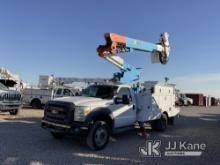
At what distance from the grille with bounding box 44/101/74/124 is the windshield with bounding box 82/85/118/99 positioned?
1.69 m

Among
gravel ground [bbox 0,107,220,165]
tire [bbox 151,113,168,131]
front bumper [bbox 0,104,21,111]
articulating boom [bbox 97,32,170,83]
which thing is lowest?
gravel ground [bbox 0,107,220,165]

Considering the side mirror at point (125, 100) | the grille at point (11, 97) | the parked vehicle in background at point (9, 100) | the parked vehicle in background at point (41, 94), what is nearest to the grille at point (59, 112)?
the side mirror at point (125, 100)

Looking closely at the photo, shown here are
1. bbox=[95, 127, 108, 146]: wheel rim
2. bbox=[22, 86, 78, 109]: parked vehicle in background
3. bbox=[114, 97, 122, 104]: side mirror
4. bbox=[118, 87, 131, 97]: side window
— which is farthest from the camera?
bbox=[22, 86, 78, 109]: parked vehicle in background

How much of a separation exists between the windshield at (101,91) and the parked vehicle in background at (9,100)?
289 inches

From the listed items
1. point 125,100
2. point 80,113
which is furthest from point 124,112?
point 80,113

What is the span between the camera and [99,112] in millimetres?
9453

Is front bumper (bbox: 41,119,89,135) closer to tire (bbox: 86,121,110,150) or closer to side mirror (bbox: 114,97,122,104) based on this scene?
tire (bbox: 86,121,110,150)

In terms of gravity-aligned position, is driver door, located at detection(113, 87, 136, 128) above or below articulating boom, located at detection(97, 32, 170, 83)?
below

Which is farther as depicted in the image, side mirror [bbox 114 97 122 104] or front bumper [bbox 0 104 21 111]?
front bumper [bbox 0 104 21 111]

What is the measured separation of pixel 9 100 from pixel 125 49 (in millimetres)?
8008

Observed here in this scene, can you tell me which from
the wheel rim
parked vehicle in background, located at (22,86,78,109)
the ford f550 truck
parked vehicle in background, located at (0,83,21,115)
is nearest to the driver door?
the ford f550 truck

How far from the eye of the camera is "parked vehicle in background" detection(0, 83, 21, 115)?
16664 millimetres

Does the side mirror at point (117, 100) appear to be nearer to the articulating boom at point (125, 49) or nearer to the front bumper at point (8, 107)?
the articulating boom at point (125, 49)

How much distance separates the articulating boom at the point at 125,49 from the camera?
12156 mm
